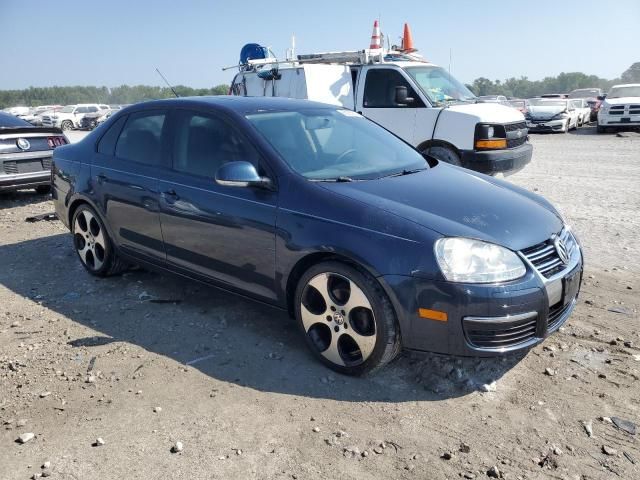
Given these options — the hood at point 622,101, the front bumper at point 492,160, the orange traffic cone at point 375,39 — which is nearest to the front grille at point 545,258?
the front bumper at point 492,160

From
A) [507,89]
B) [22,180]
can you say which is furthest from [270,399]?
[507,89]

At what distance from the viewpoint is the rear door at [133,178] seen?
442 cm

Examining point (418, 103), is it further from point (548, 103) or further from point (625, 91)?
point (548, 103)

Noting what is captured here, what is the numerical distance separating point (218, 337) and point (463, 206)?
1.95 metres

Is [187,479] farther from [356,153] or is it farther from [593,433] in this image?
[356,153]

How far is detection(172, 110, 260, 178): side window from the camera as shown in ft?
12.8

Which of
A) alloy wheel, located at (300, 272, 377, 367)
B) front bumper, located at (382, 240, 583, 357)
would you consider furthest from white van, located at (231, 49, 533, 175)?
alloy wheel, located at (300, 272, 377, 367)

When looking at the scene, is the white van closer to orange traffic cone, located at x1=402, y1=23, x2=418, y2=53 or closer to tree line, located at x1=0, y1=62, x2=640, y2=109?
orange traffic cone, located at x1=402, y1=23, x2=418, y2=53

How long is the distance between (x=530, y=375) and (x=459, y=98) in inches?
237

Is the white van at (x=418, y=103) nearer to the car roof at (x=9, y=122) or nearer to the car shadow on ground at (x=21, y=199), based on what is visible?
the car roof at (x=9, y=122)

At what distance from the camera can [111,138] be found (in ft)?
16.3

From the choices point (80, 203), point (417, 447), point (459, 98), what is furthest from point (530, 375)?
point (459, 98)

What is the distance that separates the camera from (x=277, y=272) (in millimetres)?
3627

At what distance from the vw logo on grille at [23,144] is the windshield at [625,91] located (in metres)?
21.6
